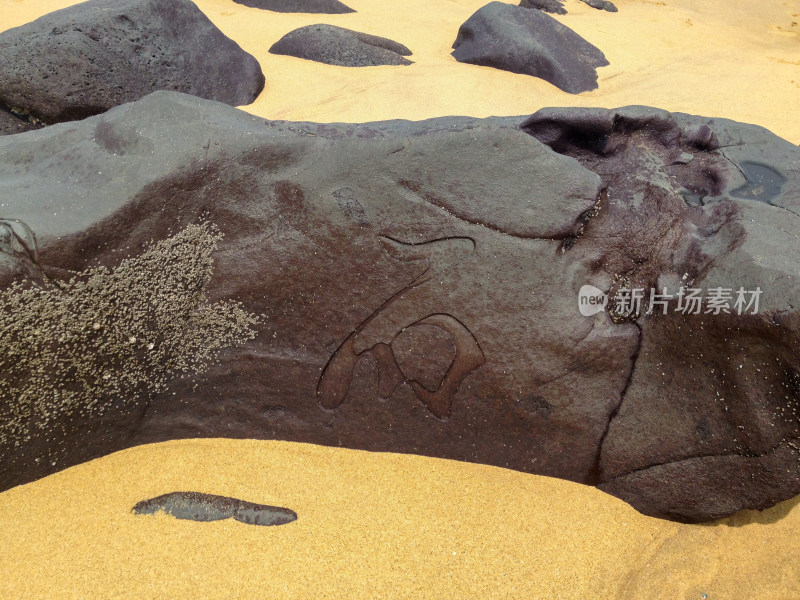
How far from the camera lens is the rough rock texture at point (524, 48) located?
4.60 metres

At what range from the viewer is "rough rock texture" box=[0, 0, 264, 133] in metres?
3.33

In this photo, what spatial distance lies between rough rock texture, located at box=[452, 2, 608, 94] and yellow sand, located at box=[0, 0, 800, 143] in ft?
0.26

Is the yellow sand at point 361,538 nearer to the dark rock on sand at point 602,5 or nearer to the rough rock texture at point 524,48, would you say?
the rough rock texture at point 524,48

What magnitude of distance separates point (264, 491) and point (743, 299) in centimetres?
Result: 130

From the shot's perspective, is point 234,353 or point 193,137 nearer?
point 193,137

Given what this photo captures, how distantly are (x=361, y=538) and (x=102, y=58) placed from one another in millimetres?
2920

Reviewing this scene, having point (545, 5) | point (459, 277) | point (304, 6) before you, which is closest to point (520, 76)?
point (545, 5)

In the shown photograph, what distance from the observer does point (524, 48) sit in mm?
4586

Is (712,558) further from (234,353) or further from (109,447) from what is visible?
(109,447)

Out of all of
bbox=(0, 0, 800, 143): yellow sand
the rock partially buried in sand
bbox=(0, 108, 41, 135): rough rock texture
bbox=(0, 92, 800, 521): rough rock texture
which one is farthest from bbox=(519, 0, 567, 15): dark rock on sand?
the rock partially buried in sand

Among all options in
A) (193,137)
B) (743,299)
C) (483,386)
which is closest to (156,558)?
(483,386)

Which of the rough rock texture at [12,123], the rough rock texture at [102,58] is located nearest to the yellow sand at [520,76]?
the rough rock texture at [102,58]

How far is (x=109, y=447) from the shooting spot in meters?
1.82

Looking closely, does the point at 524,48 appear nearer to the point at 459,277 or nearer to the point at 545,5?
the point at 545,5
